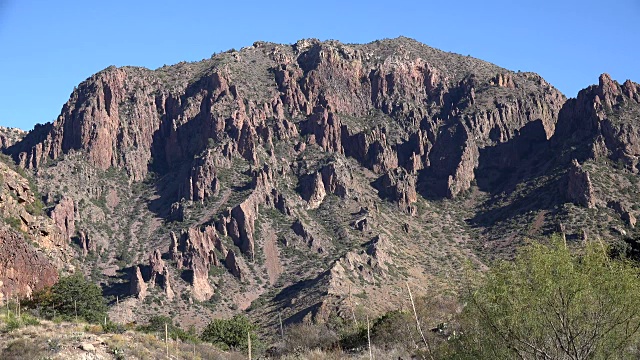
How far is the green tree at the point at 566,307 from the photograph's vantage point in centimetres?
2967

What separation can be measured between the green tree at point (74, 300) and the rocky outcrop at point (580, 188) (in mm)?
104358

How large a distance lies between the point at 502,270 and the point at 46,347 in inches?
1043

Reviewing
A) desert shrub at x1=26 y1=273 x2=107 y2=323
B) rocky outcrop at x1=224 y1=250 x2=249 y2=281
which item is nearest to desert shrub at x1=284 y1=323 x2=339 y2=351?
desert shrub at x1=26 y1=273 x2=107 y2=323

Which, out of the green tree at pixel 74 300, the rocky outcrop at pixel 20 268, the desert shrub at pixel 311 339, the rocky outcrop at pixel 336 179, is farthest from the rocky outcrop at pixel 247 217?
the desert shrub at pixel 311 339

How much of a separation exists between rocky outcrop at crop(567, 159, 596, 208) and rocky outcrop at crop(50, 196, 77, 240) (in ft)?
355

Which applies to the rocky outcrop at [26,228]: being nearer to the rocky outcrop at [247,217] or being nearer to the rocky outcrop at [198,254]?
the rocky outcrop at [198,254]

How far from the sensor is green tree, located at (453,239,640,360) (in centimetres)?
2967

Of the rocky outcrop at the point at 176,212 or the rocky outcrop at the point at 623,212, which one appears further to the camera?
the rocky outcrop at the point at 176,212

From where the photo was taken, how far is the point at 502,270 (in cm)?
3203

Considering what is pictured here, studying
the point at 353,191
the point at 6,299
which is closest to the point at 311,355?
the point at 6,299

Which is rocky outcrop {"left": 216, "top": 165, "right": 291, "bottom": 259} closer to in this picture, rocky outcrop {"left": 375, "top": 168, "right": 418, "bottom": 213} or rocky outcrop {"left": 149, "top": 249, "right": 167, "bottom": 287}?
rocky outcrop {"left": 149, "top": 249, "right": 167, "bottom": 287}

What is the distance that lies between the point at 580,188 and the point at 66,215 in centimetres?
11117

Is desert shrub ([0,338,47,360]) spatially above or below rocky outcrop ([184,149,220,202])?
below

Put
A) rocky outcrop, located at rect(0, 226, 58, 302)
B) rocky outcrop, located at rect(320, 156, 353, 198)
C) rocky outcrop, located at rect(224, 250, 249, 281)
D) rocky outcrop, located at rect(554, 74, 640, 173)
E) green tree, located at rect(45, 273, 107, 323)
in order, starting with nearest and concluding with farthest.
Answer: rocky outcrop, located at rect(0, 226, 58, 302) → green tree, located at rect(45, 273, 107, 323) → rocky outcrop, located at rect(224, 250, 249, 281) → rocky outcrop, located at rect(554, 74, 640, 173) → rocky outcrop, located at rect(320, 156, 353, 198)
